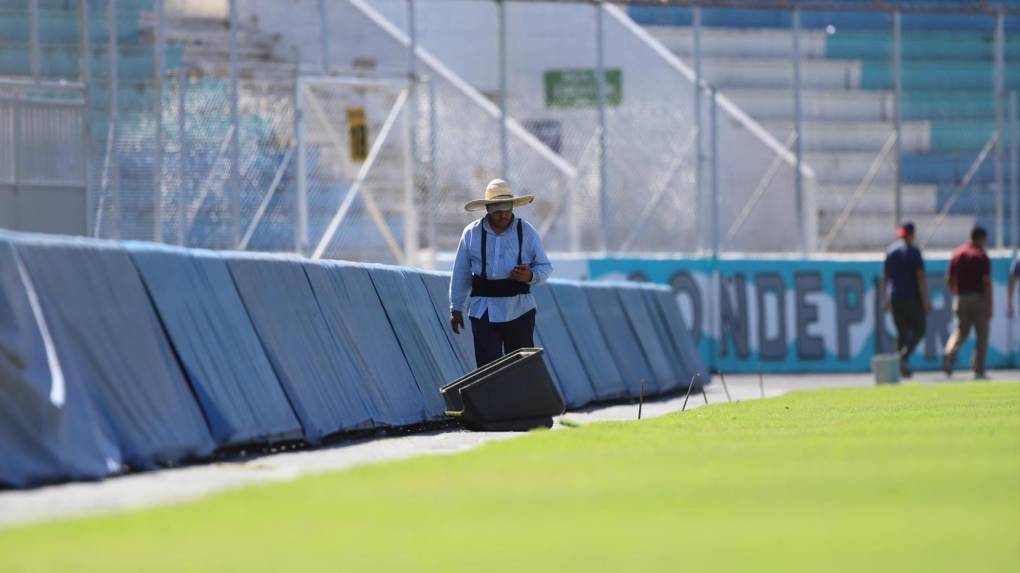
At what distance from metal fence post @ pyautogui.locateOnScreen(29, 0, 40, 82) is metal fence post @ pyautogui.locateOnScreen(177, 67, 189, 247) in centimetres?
298

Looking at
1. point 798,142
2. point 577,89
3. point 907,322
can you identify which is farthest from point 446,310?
point 798,142

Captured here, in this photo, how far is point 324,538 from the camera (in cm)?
690

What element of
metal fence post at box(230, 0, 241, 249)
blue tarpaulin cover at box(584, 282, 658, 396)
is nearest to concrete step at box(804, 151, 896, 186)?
metal fence post at box(230, 0, 241, 249)

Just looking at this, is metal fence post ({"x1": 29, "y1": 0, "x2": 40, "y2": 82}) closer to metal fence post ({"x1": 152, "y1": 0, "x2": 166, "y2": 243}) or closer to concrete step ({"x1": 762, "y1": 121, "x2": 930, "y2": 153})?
metal fence post ({"x1": 152, "y1": 0, "x2": 166, "y2": 243})

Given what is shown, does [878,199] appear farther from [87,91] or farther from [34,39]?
[34,39]

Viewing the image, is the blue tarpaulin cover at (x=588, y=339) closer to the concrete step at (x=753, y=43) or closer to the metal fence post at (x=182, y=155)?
the metal fence post at (x=182, y=155)

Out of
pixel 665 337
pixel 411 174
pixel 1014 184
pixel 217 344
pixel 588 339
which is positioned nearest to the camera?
pixel 217 344

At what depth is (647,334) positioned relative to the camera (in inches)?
890

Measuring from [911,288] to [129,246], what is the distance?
1820cm

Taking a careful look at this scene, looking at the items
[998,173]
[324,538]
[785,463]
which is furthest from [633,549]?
[998,173]

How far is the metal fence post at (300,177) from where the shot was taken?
26094 millimetres

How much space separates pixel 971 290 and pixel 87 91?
1289cm

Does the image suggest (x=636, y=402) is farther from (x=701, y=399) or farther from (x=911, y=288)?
(x=911, y=288)

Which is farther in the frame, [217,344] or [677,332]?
[677,332]
